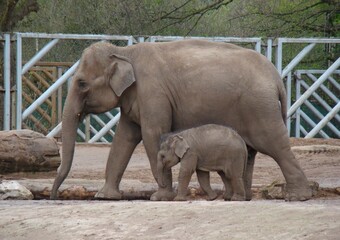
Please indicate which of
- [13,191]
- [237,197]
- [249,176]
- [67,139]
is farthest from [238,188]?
[13,191]

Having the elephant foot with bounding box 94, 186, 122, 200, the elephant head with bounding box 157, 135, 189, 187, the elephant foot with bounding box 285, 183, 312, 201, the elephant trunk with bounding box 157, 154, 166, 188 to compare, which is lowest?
the elephant foot with bounding box 94, 186, 122, 200

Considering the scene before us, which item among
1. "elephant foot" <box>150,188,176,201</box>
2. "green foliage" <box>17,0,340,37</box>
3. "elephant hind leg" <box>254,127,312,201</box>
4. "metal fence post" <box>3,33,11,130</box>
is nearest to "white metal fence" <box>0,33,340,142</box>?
"metal fence post" <box>3,33,11,130</box>

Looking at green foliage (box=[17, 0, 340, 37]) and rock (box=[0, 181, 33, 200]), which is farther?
green foliage (box=[17, 0, 340, 37])

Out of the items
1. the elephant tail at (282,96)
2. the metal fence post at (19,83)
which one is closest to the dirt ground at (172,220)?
the elephant tail at (282,96)

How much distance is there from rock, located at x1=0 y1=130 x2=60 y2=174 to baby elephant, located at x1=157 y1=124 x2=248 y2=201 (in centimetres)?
354

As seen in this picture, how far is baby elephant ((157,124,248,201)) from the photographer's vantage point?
12398 millimetres

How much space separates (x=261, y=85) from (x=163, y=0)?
61.0ft

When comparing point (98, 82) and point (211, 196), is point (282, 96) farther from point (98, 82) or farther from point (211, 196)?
point (98, 82)

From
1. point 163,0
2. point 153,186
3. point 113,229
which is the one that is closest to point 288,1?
point 163,0

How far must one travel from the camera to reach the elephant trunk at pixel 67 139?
13.4 meters

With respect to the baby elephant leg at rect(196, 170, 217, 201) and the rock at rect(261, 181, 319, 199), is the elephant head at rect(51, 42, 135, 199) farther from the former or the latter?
the rock at rect(261, 181, 319, 199)

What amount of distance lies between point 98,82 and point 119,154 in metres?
0.95

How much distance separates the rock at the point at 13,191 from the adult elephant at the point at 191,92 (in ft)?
4.07

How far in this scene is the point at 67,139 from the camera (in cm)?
1367
